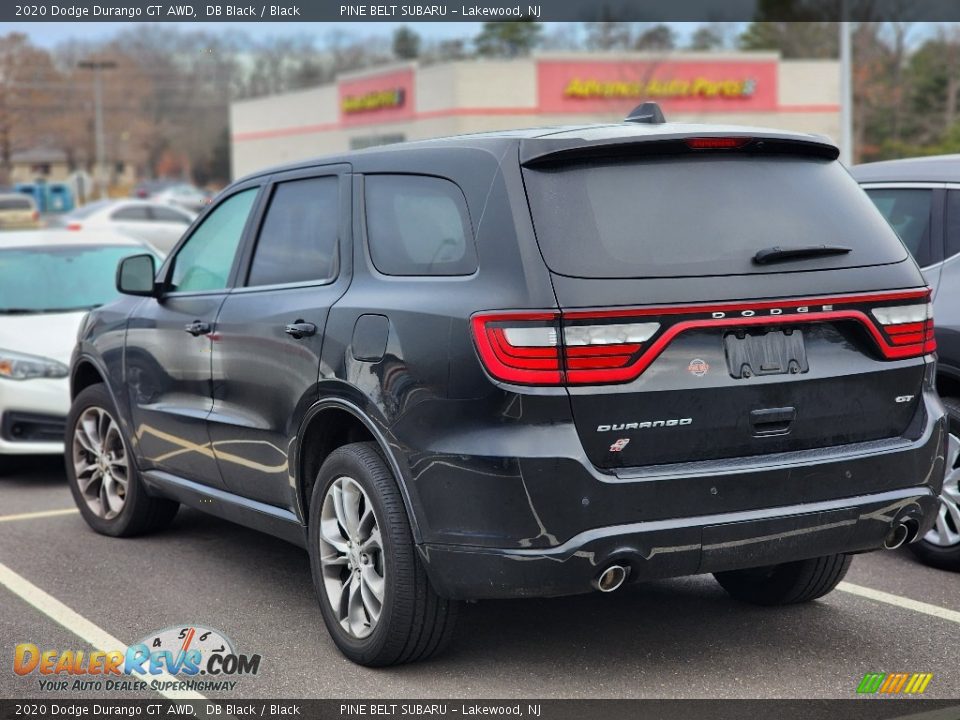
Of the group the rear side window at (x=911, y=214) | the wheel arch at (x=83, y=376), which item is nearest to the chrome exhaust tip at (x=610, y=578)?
the rear side window at (x=911, y=214)

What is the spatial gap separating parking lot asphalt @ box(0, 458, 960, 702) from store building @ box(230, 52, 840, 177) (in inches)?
1610

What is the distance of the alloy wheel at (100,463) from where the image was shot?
6.82 metres

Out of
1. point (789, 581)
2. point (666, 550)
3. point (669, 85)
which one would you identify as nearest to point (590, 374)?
point (666, 550)

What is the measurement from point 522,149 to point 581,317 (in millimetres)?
665

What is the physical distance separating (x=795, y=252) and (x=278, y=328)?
79.6 inches

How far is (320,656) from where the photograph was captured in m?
4.86

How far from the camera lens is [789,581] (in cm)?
529

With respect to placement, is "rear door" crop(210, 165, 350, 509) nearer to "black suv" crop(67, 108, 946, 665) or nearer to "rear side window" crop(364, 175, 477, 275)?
"black suv" crop(67, 108, 946, 665)

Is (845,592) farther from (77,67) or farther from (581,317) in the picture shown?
(77,67)

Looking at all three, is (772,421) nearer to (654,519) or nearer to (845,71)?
(654,519)

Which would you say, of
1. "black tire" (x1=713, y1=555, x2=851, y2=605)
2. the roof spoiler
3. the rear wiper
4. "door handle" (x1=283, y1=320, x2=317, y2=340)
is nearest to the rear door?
"door handle" (x1=283, y1=320, x2=317, y2=340)

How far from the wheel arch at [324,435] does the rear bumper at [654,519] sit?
1.38 ft

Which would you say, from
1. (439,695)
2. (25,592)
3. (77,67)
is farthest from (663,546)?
(77,67)

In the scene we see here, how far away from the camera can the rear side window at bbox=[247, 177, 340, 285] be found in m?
5.15
